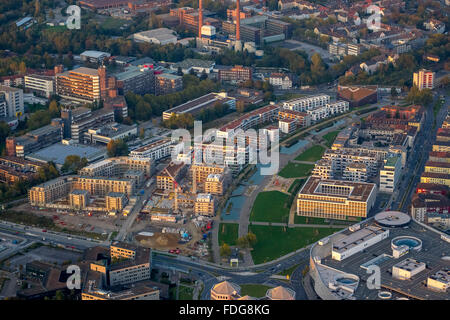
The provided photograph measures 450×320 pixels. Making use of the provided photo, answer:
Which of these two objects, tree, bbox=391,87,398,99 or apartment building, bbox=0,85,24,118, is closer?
apartment building, bbox=0,85,24,118

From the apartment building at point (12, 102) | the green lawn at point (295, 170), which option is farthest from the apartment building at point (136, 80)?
the green lawn at point (295, 170)

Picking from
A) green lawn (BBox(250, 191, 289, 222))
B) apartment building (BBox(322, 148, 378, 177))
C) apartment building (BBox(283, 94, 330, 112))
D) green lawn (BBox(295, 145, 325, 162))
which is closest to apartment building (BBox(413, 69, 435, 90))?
apartment building (BBox(283, 94, 330, 112))

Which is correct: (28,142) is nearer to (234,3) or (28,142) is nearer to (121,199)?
(121,199)

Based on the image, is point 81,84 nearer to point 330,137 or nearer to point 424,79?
point 330,137

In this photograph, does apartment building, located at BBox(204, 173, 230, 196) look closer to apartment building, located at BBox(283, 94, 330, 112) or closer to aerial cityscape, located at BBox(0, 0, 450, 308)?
aerial cityscape, located at BBox(0, 0, 450, 308)

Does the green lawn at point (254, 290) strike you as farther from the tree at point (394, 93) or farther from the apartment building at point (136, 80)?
the tree at point (394, 93)

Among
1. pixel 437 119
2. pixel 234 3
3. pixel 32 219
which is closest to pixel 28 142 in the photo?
pixel 32 219

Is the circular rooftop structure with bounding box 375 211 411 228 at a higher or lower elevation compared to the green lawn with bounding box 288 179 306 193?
higher
